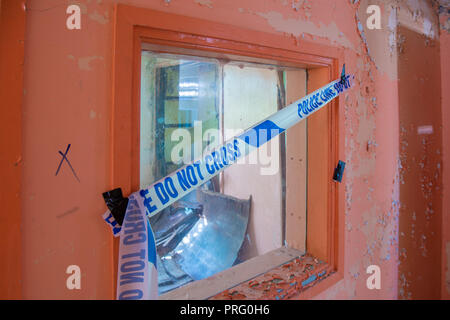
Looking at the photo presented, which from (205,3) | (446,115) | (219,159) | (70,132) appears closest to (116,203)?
(70,132)

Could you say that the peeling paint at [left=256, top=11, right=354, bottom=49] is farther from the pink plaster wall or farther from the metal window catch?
the pink plaster wall

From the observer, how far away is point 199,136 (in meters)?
4.04

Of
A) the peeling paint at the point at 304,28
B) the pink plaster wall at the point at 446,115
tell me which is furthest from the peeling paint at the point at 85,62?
the pink plaster wall at the point at 446,115

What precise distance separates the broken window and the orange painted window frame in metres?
0.10

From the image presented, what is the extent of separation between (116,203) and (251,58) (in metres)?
0.86

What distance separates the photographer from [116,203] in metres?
0.81

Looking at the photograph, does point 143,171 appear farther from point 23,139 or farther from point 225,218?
point 23,139

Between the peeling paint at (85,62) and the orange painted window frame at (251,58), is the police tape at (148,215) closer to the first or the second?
the orange painted window frame at (251,58)

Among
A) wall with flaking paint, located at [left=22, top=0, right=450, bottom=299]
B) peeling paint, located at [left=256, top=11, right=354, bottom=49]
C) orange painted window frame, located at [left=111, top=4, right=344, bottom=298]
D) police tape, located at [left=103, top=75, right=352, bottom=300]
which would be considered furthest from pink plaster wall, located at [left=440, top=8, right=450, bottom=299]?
police tape, located at [left=103, top=75, right=352, bottom=300]

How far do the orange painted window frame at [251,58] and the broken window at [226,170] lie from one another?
98 millimetres

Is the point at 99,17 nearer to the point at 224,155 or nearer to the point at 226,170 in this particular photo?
the point at 224,155

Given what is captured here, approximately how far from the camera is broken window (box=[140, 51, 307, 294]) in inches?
63.8
